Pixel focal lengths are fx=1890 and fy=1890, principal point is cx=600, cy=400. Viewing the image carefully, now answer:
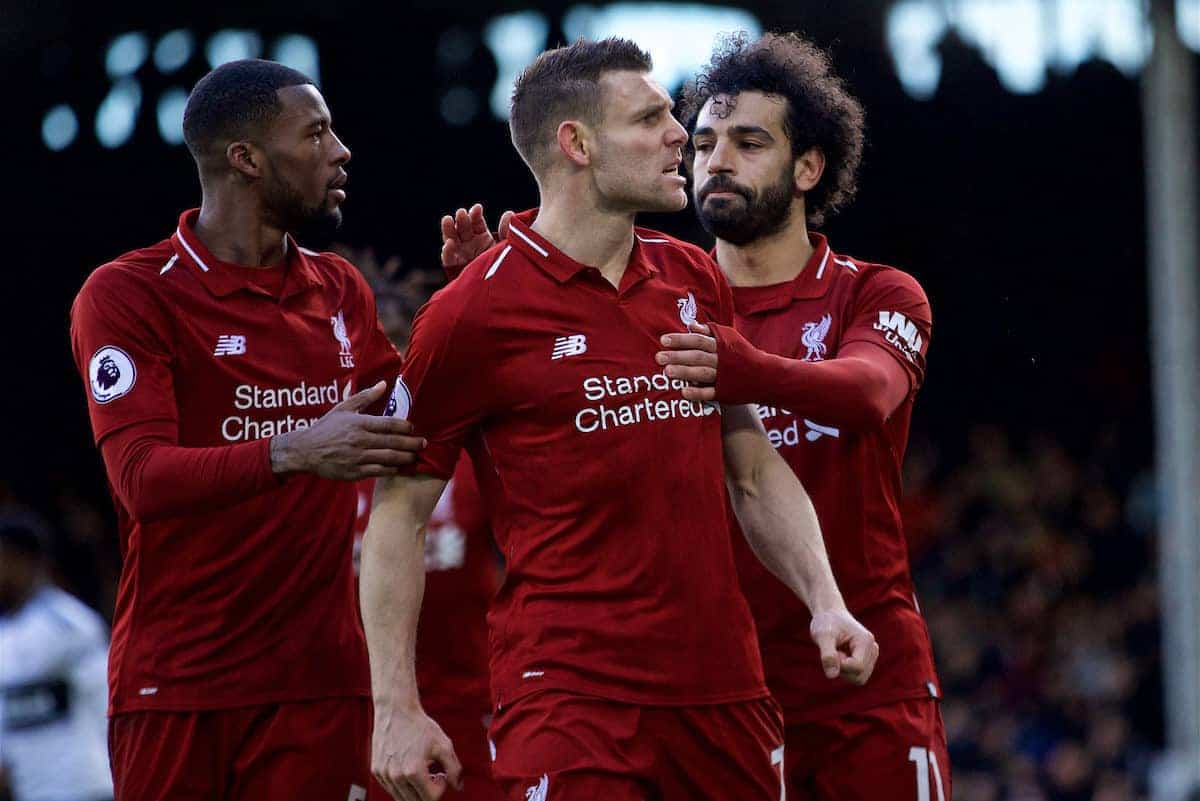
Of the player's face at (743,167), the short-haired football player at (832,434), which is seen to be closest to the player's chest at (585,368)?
the short-haired football player at (832,434)

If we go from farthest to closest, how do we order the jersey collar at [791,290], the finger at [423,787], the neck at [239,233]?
1. the jersey collar at [791,290]
2. the neck at [239,233]
3. the finger at [423,787]

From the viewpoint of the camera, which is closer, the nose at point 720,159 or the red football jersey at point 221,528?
the red football jersey at point 221,528

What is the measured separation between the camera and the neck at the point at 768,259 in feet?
16.6

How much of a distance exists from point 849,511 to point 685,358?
984 millimetres

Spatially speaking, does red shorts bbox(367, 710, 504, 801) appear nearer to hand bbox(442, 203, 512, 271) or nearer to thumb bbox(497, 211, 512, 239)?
hand bbox(442, 203, 512, 271)

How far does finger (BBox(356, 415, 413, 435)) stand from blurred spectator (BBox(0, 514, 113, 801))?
12.4ft

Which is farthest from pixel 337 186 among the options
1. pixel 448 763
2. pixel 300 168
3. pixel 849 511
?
pixel 448 763

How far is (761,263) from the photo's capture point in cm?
507

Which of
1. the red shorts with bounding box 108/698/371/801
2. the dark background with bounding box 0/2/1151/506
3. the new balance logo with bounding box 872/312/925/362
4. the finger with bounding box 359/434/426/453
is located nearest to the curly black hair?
the new balance logo with bounding box 872/312/925/362

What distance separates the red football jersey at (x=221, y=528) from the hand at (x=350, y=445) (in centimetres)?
34

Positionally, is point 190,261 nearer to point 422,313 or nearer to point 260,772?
point 422,313

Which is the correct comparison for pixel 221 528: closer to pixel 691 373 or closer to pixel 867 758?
pixel 691 373

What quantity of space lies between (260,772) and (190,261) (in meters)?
1.29

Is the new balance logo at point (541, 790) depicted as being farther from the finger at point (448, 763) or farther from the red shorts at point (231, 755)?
the red shorts at point (231, 755)
